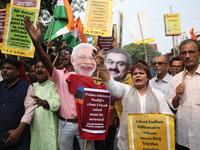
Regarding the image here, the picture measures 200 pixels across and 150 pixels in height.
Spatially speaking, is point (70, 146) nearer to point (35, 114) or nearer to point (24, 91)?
point (35, 114)

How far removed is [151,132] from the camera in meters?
2.16

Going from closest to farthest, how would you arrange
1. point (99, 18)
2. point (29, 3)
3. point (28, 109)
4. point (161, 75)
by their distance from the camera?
point (28, 109)
point (161, 75)
point (29, 3)
point (99, 18)

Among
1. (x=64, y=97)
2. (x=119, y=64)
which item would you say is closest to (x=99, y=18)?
(x=119, y=64)

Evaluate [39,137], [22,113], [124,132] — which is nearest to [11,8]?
[22,113]

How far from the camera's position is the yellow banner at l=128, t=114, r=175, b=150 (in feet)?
7.00

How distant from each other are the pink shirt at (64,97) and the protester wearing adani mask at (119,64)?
0.71 meters

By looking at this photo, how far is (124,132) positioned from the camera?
229 cm

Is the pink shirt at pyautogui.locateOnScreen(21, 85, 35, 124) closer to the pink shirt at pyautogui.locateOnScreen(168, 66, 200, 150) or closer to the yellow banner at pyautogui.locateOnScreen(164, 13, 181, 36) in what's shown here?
the pink shirt at pyautogui.locateOnScreen(168, 66, 200, 150)

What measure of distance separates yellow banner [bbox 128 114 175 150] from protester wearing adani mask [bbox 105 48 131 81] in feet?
2.90

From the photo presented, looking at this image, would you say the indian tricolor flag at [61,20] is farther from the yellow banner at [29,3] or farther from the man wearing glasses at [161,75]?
the man wearing glasses at [161,75]

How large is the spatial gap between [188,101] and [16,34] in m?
2.87

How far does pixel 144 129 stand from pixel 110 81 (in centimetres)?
66

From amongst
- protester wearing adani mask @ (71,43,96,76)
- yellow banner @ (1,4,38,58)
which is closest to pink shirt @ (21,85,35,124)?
protester wearing adani mask @ (71,43,96,76)

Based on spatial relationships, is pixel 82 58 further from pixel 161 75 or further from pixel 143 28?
pixel 143 28
